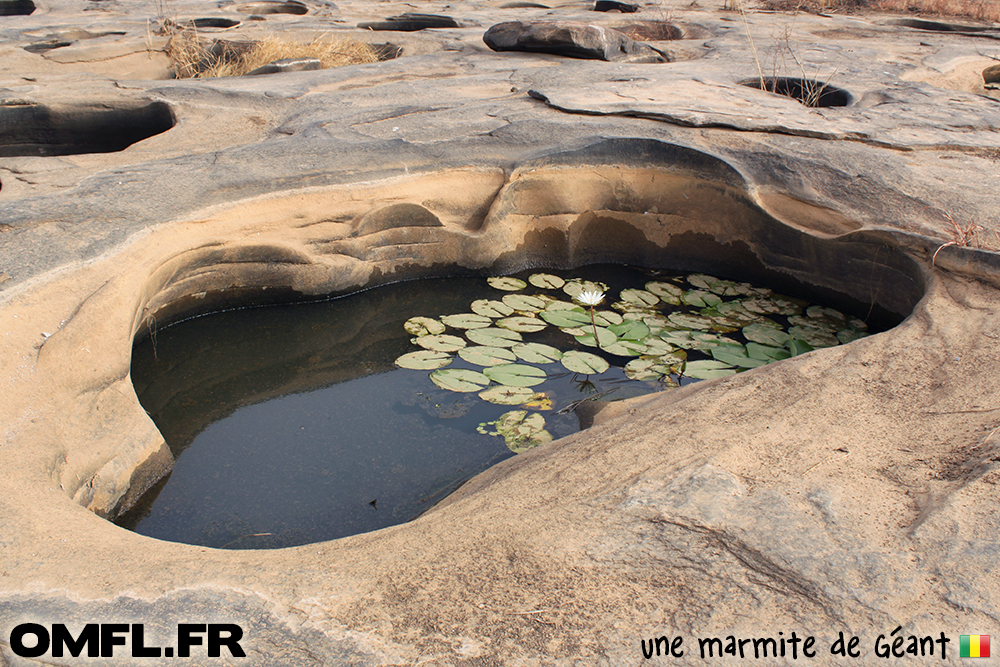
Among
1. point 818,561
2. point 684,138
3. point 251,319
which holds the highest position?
point 684,138

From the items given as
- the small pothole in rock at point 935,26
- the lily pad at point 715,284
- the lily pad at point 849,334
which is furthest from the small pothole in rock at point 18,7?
the small pothole in rock at point 935,26

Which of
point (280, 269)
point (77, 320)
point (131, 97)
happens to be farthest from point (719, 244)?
point (131, 97)

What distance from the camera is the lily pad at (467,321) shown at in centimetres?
291

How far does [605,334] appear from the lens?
9.33 ft

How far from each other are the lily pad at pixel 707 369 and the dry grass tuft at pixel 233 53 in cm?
365

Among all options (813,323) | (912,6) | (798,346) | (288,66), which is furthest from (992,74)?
(288,66)

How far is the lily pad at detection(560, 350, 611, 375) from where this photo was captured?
103 inches

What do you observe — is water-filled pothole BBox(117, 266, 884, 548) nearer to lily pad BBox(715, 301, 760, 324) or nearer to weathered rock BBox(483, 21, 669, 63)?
lily pad BBox(715, 301, 760, 324)

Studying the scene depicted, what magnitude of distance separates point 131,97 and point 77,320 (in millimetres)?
2289

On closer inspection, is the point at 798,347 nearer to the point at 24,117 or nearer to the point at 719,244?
the point at 719,244

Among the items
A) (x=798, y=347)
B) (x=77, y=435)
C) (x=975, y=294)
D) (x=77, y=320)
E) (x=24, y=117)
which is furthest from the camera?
(x=24, y=117)

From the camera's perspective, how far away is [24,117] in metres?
3.77

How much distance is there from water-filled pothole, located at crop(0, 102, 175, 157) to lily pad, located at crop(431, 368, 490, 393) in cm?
220

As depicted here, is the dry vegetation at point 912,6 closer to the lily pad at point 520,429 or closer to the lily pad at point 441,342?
the lily pad at point 441,342
